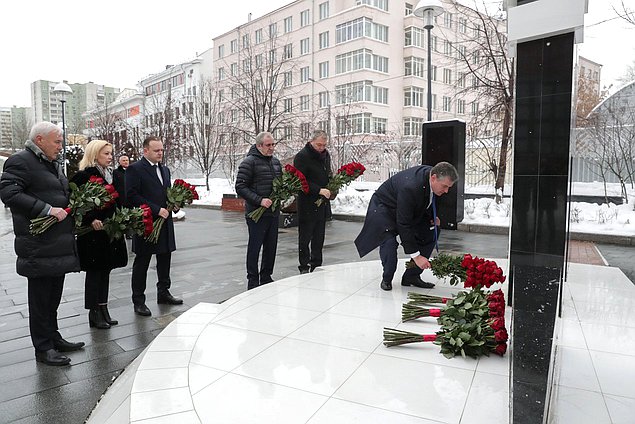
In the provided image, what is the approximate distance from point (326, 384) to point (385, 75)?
3731 cm

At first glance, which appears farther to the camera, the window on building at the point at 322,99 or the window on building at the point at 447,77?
the window on building at the point at 447,77

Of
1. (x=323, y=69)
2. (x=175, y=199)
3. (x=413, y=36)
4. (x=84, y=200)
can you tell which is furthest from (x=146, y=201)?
(x=413, y=36)

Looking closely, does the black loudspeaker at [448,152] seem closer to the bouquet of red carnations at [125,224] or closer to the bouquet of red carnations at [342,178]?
the bouquet of red carnations at [342,178]

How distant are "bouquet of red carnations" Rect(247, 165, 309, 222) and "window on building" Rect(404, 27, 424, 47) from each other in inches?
1459

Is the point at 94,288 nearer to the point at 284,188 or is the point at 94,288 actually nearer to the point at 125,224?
the point at 125,224

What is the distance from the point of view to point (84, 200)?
407cm

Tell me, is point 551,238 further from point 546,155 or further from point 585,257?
point 585,257

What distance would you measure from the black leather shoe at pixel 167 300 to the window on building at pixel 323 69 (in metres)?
36.4

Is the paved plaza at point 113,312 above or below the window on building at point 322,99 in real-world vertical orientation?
below

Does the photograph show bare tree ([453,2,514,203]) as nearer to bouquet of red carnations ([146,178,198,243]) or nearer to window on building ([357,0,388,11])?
bouquet of red carnations ([146,178,198,243])

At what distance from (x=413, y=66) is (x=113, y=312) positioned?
1519 inches

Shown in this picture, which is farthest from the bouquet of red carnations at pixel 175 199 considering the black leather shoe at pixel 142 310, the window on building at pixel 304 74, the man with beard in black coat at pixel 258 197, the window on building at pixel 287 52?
the window on building at pixel 304 74

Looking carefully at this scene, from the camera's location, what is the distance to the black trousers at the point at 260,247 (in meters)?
5.74

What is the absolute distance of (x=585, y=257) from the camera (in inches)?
324
